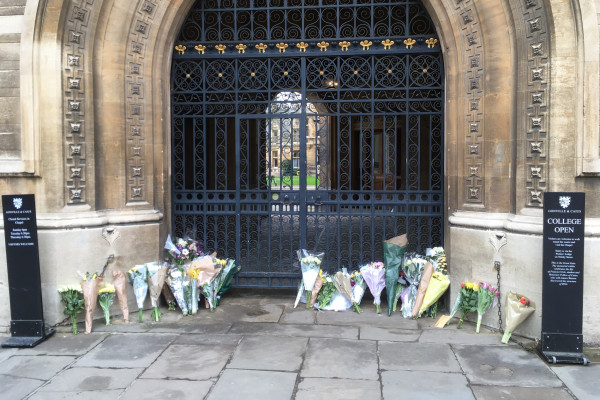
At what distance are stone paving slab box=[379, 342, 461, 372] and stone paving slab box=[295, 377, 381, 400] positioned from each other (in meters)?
0.42

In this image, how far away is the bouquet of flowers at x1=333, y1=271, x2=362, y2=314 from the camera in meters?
6.55

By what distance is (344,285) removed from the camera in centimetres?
657

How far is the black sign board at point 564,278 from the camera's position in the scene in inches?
193

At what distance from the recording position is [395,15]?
24.0ft

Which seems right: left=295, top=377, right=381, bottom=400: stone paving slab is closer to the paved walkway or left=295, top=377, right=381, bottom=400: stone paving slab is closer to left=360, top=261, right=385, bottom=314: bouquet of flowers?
the paved walkway

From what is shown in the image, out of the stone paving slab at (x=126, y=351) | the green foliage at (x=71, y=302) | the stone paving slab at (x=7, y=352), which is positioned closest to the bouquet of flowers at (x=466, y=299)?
the stone paving slab at (x=126, y=351)

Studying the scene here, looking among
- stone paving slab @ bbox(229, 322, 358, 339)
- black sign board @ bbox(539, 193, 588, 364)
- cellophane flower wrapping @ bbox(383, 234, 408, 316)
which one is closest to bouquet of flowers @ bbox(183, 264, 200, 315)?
stone paving slab @ bbox(229, 322, 358, 339)

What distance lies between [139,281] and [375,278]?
9.29 feet

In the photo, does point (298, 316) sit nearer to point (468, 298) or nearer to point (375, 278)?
point (375, 278)

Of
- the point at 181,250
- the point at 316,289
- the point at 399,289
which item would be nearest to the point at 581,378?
the point at 399,289

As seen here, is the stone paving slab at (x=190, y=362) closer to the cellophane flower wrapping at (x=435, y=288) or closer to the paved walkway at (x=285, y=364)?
the paved walkway at (x=285, y=364)

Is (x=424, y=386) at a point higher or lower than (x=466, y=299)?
lower

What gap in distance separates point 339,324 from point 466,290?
4.80ft

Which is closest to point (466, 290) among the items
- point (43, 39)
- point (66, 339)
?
point (66, 339)
